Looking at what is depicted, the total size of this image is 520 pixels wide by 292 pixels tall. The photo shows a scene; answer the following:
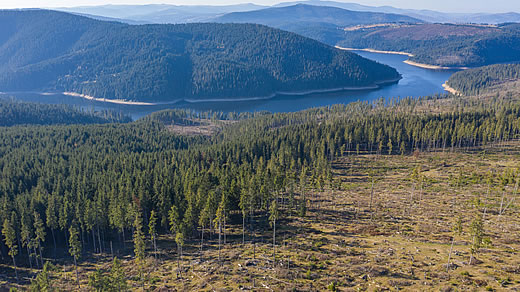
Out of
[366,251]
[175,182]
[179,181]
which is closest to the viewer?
[366,251]

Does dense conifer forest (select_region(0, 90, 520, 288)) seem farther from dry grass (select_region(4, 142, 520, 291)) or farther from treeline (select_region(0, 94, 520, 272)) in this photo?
dry grass (select_region(4, 142, 520, 291))

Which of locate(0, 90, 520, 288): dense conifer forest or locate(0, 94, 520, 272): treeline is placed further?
locate(0, 94, 520, 272): treeline

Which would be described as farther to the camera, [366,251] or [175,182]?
[175,182]

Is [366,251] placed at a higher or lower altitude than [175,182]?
higher

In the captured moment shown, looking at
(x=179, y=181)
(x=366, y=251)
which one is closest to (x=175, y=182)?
(x=179, y=181)

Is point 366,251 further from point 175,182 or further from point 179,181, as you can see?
point 175,182

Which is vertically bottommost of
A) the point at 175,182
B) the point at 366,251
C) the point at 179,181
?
the point at 175,182

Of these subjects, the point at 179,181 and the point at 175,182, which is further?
the point at 175,182

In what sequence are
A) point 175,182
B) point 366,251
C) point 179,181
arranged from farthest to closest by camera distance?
point 175,182
point 179,181
point 366,251

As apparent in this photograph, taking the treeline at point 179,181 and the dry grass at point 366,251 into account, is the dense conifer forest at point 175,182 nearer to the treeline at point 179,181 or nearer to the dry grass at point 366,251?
the treeline at point 179,181

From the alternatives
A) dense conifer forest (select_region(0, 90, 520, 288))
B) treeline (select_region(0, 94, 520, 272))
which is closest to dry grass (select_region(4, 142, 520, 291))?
dense conifer forest (select_region(0, 90, 520, 288))
